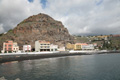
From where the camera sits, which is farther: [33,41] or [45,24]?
[45,24]

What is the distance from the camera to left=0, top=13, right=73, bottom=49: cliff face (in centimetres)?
11388

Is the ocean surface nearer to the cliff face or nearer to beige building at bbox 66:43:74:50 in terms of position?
the cliff face

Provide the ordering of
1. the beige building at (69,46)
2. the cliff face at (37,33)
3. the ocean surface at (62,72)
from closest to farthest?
the ocean surface at (62,72), the cliff face at (37,33), the beige building at (69,46)

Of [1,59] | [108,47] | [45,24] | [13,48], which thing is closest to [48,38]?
[45,24]

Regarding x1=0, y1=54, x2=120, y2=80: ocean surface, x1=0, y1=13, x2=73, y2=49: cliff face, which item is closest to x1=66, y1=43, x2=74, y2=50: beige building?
x1=0, y1=13, x2=73, y2=49: cliff face

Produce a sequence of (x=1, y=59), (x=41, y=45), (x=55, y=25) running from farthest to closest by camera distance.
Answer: (x=55, y=25) < (x=41, y=45) < (x=1, y=59)

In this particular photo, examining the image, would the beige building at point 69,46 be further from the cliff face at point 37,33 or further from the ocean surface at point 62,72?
the ocean surface at point 62,72

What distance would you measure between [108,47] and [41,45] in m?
123

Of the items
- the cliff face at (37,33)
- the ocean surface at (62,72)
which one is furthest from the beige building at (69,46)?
the ocean surface at (62,72)

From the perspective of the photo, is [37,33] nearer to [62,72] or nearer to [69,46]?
[69,46]

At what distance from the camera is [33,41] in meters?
118

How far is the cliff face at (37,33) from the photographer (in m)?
114

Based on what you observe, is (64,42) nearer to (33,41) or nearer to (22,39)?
(33,41)

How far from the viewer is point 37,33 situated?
127 metres
